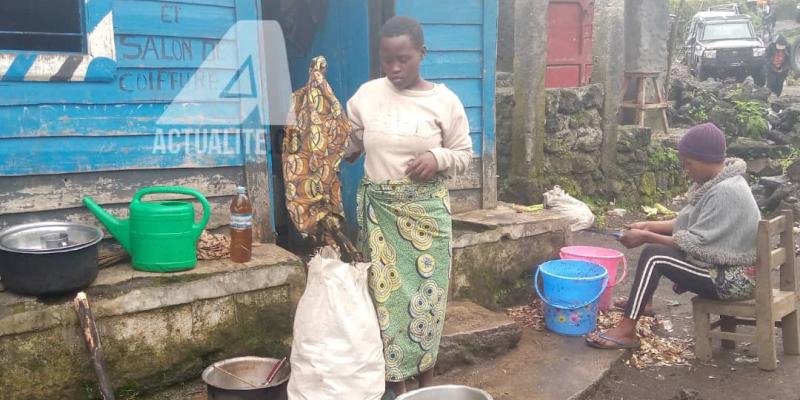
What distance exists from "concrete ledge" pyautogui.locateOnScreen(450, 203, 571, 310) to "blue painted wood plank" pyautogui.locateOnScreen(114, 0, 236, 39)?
214cm

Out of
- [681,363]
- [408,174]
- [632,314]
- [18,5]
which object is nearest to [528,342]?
[632,314]

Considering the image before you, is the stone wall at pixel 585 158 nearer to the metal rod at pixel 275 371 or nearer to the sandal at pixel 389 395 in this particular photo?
the sandal at pixel 389 395

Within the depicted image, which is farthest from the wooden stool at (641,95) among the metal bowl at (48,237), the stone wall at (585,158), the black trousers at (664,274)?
the metal bowl at (48,237)

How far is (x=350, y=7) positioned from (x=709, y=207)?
281 cm

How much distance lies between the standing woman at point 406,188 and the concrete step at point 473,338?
733 millimetres

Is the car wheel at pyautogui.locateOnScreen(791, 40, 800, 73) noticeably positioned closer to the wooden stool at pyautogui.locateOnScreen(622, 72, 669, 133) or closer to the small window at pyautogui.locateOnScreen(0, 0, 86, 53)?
the wooden stool at pyautogui.locateOnScreen(622, 72, 669, 133)

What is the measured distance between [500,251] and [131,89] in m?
2.78

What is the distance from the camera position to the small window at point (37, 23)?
412 centimetres

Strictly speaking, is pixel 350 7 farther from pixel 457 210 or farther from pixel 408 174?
pixel 408 174

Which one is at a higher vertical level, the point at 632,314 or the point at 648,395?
the point at 632,314

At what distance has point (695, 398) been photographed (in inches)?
150

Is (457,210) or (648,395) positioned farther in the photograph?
(457,210)

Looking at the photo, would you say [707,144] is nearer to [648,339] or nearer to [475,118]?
[648,339]

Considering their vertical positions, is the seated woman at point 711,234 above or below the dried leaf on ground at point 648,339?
above
